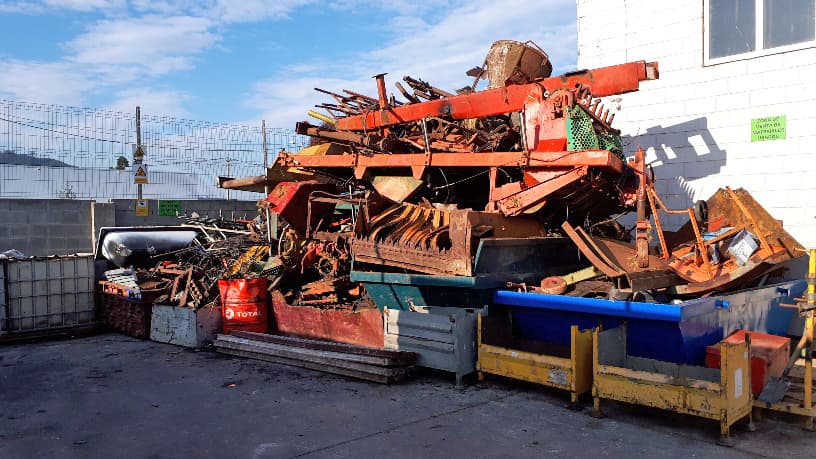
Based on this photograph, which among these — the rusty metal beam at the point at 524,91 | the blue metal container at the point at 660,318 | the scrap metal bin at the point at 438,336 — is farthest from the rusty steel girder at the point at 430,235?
the rusty metal beam at the point at 524,91

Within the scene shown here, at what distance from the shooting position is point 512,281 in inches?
251

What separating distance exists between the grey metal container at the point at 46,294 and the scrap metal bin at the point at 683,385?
735cm

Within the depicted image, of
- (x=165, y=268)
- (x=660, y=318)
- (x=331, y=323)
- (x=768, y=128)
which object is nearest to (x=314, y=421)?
(x=331, y=323)

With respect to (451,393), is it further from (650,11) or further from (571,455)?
(650,11)

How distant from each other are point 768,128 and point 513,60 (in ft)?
10.6

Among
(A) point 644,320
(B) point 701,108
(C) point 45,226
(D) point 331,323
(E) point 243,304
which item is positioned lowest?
(D) point 331,323

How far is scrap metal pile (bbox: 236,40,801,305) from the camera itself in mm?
6078

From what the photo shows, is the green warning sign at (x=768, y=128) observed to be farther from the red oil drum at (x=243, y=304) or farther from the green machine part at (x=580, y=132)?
the red oil drum at (x=243, y=304)

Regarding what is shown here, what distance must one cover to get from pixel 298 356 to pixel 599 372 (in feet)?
10.3

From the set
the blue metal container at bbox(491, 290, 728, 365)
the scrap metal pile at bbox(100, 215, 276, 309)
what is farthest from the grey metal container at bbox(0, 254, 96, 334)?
the blue metal container at bbox(491, 290, 728, 365)

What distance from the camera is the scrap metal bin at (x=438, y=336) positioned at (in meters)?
5.78

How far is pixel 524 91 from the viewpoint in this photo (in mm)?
7258

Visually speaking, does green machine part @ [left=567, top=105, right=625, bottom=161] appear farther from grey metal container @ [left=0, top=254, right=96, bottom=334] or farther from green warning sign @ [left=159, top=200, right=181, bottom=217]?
green warning sign @ [left=159, top=200, right=181, bottom=217]

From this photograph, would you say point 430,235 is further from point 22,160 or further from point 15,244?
point 22,160
